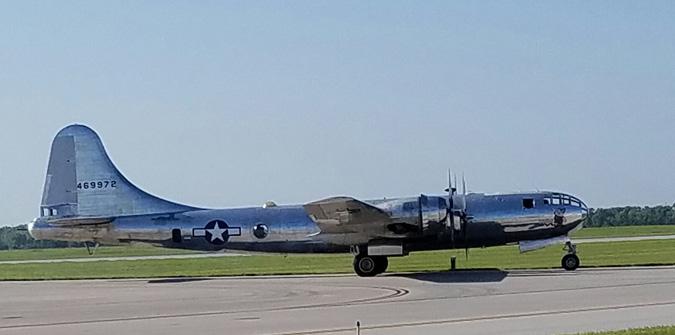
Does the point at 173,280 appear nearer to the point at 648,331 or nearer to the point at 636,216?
the point at 648,331

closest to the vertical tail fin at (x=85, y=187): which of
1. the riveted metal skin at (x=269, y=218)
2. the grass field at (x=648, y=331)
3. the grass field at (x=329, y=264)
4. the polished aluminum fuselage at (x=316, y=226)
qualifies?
the riveted metal skin at (x=269, y=218)

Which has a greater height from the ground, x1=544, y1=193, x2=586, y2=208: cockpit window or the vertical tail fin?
the vertical tail fin

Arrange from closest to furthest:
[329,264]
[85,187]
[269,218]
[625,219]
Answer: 1. [269,218]
2. [85,187]
3. [329,264]
4. [625,219]

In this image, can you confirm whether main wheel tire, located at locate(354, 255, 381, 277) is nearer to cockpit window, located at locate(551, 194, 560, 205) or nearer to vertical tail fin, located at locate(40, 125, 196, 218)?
cockpit window, located at locate(551, 194, 560, 205)

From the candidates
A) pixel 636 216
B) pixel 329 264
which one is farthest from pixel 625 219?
pixel 329 264

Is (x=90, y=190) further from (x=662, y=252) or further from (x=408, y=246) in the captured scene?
(x=662, y=252)

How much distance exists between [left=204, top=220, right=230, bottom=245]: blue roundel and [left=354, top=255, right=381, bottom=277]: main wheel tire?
5137mm

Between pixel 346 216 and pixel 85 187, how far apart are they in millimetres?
10589

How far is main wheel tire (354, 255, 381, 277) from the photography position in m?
38.4

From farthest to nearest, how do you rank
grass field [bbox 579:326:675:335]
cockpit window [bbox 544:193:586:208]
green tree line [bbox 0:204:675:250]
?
green tree line [bbox 0:204:675:250] < cockpit window [bbox 544:193:586:208] < grass field [bbox 579:326:675:335]

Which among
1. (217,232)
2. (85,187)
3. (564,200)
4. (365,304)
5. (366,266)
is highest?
(85,187)

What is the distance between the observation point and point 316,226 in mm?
39125

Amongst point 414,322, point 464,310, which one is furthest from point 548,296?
point 414,322

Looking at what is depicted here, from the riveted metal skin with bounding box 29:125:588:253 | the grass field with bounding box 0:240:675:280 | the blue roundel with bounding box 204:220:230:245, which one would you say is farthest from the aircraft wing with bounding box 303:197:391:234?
the grass field with bounding box 0:240:675:280
